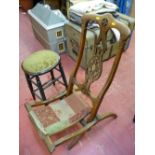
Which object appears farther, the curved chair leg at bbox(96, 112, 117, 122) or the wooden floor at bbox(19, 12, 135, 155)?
the curved chair leg at bbox(96, 112, 117, 122)

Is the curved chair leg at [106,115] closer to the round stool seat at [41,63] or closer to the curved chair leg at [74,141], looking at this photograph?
the curved chair leg at [74,141]

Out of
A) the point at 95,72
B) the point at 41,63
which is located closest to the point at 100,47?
the point at 95,72

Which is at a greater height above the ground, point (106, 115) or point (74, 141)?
point (106, 115)

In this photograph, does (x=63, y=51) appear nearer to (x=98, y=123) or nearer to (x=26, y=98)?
(x=26, y=98)

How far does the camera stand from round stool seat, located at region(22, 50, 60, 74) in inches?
64.4

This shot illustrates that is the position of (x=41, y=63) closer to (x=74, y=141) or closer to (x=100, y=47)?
(x=100, y=47)

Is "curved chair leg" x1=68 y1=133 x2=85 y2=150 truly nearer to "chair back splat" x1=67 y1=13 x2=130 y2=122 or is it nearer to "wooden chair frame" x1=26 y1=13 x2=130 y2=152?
"wooden chair frame" x1=26 y1=13 x2=130 y2=152

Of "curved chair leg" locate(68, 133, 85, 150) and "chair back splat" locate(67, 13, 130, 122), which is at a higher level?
"chair back splat" locate(67, 13, 130, 122)

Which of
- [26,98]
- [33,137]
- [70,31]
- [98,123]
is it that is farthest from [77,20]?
[33,137]

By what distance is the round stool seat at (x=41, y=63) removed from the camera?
5.37ft

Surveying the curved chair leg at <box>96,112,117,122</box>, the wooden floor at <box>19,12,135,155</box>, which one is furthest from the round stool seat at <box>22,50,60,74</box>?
the curved chair leg at <box>96,112,117,122</box>

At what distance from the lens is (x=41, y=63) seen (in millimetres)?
1683
